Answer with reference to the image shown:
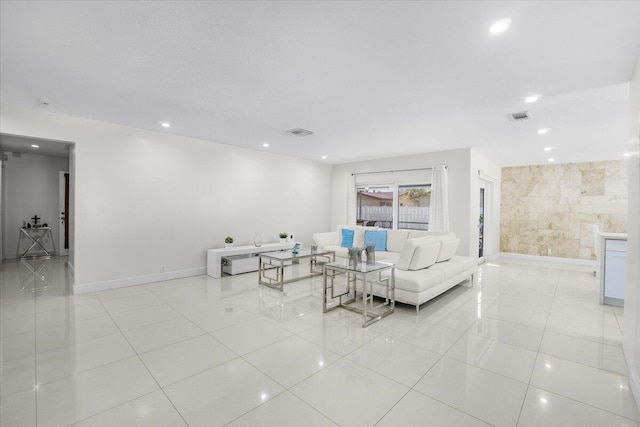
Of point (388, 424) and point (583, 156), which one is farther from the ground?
point (583, 156)

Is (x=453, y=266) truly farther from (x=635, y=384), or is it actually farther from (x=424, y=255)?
(x=635, y=384)

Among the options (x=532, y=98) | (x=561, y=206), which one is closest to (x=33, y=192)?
(x=532, y=98)

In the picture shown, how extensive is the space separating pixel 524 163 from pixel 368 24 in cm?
749

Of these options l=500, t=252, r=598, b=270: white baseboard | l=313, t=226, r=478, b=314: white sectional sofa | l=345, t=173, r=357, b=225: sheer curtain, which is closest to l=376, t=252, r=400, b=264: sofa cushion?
l=313, t=226, r=478, b=314: white sectional sofa

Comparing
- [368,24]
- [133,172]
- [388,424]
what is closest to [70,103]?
[133,172]

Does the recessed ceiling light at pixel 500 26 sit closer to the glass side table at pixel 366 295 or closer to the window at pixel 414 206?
the glass side table at pixel 366 295

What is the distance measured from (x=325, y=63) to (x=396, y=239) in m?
4.23

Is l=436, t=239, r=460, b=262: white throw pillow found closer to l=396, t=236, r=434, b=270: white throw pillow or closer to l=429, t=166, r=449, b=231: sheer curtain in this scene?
l=396, t=236, r=434, b=270: white throw pillow

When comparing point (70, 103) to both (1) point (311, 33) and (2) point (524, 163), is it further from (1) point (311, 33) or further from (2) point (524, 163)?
(2) point (524, 163)

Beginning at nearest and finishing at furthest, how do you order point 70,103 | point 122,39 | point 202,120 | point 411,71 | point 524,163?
point 122,39, point 411,71, point 70,103, point 202,120, point 524,163

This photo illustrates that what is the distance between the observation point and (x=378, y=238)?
6090 mm

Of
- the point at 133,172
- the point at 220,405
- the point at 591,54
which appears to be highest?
the point at 591,54

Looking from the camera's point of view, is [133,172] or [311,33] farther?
[133,172]

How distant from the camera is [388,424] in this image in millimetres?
1730
